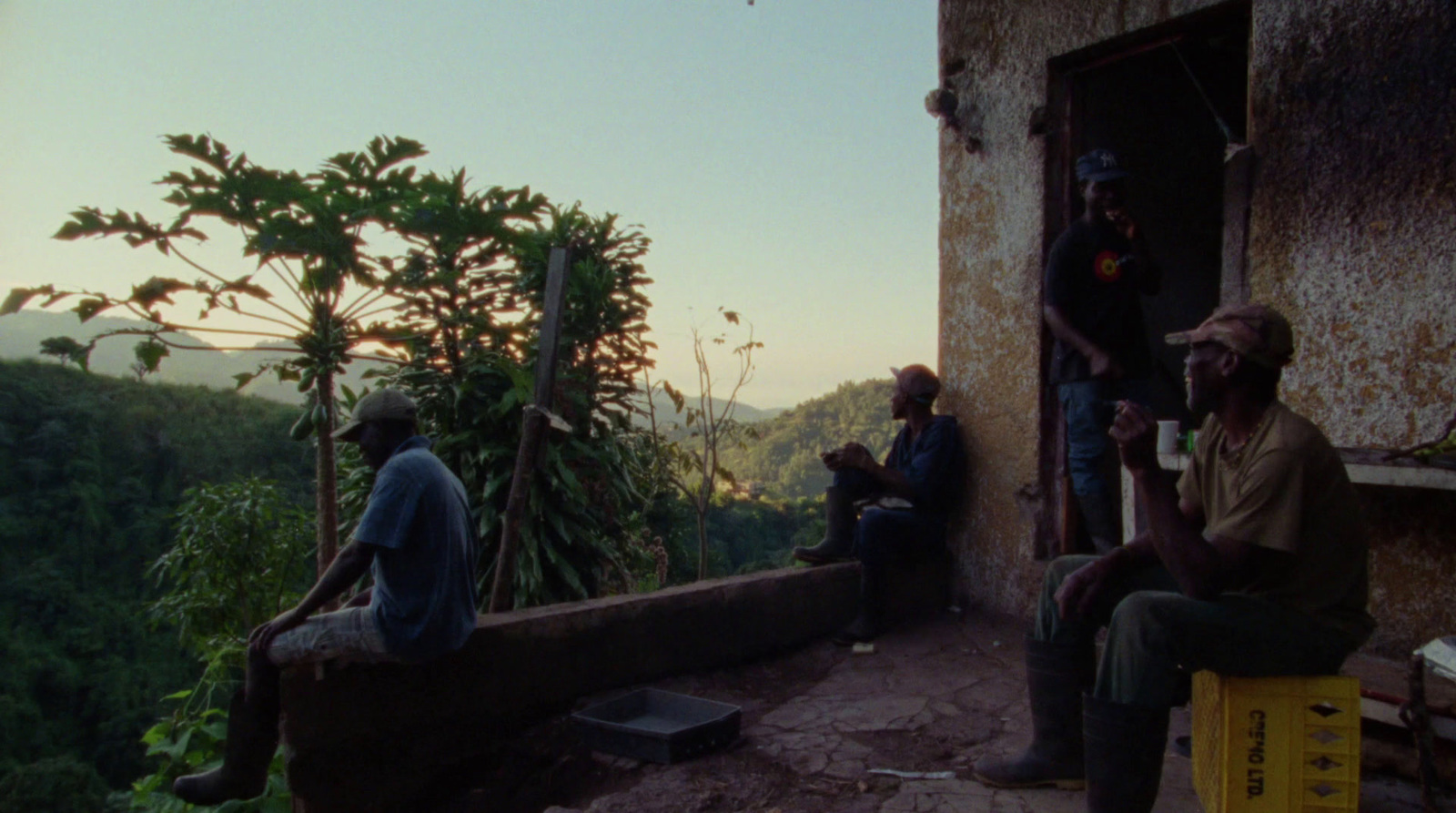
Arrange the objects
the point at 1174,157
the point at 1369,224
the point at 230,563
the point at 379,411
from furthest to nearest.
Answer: the point at 230,563 < the point at 1174,157 < the point at 379,411 < the point at 1369,224

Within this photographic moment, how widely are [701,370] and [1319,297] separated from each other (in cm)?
688

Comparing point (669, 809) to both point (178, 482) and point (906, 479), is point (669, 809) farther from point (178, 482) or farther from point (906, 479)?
point (178, 482)

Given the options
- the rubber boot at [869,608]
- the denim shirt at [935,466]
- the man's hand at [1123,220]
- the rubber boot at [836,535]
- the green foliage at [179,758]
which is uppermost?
the man's hand at [1123,220]

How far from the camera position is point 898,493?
16.4 ft

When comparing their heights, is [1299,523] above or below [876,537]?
above

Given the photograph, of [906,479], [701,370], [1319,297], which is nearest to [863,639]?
[906,479]

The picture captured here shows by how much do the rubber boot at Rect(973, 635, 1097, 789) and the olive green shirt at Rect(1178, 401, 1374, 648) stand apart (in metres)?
0.61

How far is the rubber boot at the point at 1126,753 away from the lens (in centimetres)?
224

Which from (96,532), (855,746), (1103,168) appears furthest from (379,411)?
(96,532)

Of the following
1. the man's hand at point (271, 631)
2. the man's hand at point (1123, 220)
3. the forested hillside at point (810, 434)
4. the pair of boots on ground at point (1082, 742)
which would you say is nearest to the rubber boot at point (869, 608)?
the pair of boots on ground at point (1082, 742)

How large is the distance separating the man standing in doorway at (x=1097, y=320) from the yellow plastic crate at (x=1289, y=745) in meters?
2.18

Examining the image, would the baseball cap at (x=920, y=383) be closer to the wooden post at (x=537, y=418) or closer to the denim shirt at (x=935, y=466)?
the denim shirt at (x=935, y=466)

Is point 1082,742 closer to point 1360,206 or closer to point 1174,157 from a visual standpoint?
point 1360,206

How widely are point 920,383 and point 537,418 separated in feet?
7.01
